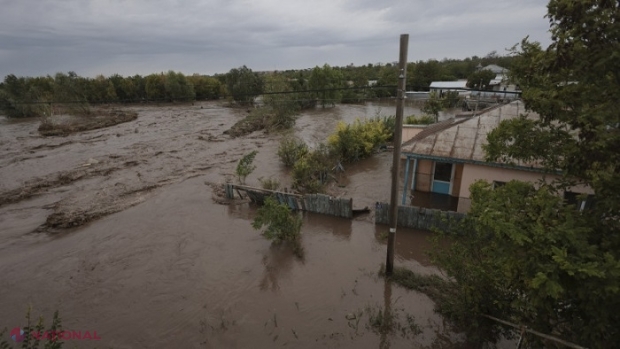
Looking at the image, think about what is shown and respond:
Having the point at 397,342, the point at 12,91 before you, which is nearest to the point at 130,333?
the point at 397,342

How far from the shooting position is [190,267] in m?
10.1

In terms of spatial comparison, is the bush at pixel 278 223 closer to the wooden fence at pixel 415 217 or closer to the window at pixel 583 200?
the wooden fence at pixel 415 217

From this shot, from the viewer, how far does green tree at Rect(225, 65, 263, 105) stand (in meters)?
53.2

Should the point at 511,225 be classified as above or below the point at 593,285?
above

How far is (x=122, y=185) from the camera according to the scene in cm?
1770

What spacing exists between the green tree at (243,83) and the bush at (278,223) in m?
45.6

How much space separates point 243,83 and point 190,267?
1859 inches

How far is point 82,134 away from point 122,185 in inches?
778

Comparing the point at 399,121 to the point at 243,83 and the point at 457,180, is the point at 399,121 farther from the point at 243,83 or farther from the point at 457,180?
the point at 243,83

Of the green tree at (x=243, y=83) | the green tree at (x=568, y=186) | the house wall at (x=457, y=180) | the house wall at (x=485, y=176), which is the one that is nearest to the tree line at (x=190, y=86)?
the green tree at (x=243, y=83)

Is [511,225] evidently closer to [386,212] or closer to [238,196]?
[386,212]

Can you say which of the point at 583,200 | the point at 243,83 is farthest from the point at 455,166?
the point at 243,83

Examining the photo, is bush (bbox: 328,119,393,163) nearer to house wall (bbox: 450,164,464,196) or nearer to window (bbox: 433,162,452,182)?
window (bbox: 433,162,452,182)

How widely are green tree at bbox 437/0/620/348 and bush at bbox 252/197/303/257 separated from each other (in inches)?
265
